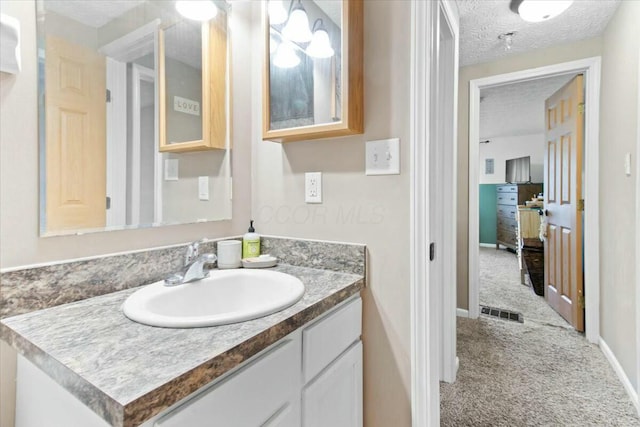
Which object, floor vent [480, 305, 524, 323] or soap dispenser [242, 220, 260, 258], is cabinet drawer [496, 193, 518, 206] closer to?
floor vent [480, 305, 524, 323]

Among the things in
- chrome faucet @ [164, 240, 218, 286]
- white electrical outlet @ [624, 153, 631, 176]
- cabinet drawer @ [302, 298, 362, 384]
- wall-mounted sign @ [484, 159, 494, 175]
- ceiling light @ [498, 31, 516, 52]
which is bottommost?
cabinet drawer @ [302, 298, 362, 384]

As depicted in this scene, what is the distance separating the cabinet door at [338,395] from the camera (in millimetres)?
863

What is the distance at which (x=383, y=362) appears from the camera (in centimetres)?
Answer: 117

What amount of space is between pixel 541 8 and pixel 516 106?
10.1ft

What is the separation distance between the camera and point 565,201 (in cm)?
274

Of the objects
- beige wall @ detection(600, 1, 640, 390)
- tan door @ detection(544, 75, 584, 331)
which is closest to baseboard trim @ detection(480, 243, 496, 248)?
tan door @ detection(544, 75, 584, 331)

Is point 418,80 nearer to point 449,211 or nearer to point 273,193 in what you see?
point 273,193

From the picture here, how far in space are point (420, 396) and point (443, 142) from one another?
4.12 ft

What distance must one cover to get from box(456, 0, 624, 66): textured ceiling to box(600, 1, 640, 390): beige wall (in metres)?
0.11

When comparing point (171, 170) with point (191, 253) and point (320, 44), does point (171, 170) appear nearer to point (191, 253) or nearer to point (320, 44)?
point (191, 253)

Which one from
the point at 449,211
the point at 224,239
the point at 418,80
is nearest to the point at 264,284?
the point at 224,239

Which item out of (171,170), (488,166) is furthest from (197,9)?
(488,166)

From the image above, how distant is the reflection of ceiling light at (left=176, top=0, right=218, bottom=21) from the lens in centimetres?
121

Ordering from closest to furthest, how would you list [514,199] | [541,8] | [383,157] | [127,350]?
[127,350] → [383,157] → [541,8] → [514,199]
